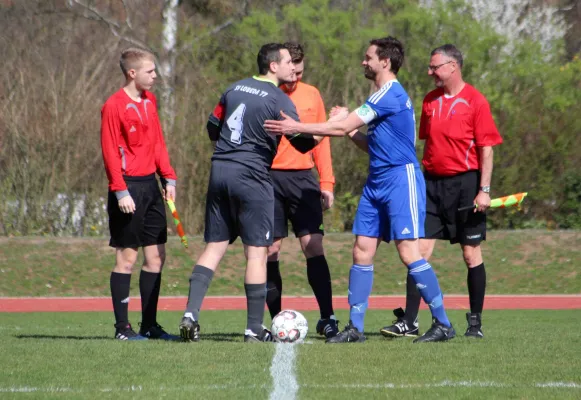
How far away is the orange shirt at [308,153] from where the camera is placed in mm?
8867

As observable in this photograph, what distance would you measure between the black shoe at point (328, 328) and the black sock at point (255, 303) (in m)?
0.81

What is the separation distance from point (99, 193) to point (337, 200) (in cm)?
463

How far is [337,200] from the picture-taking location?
20609mm

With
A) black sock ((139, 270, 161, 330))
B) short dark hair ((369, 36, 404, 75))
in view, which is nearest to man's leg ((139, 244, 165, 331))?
black sock ((139, 270, 161, 330))

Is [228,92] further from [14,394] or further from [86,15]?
[86,15]

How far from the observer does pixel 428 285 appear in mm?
7992

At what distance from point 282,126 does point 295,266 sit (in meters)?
9.28

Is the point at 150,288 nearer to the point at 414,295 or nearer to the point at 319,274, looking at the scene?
the point at 319,274

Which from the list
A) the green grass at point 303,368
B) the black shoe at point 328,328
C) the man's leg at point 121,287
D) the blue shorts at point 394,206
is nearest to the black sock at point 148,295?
the man's leg at point 121,287

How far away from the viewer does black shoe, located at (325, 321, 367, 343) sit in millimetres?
7922

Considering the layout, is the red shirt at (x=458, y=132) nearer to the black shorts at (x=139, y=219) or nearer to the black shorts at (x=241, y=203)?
the black shorts at (x=241, y=203)

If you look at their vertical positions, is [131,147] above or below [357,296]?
above

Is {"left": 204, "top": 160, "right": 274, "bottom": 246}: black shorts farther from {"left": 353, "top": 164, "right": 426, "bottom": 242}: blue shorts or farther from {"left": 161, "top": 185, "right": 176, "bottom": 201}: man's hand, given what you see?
{"left": 161, "top": 185, "right": 176, "bottom": 201}: man's hand

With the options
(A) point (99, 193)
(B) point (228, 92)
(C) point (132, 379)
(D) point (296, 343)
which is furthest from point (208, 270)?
(A) point (99, 193)
